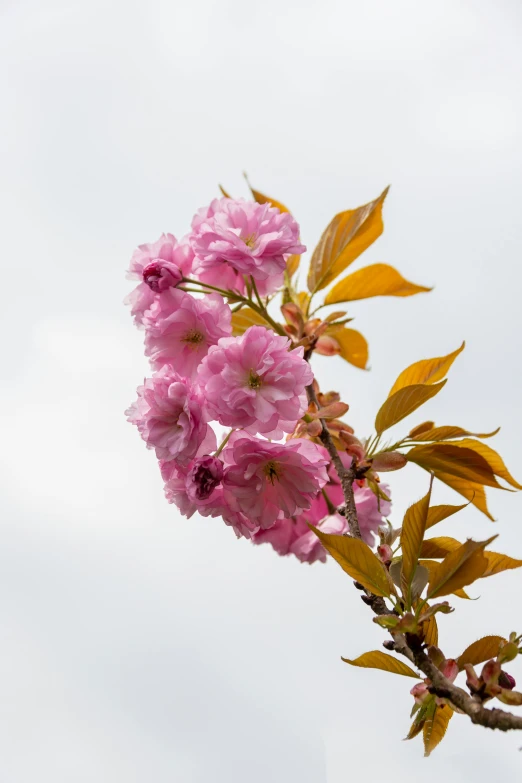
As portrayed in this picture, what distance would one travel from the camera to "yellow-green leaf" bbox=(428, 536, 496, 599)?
2.21 ft

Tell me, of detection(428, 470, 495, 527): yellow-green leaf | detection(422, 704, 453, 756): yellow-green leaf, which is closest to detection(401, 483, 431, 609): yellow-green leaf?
detection(422, 704, 453, 756): yellow-green leaf

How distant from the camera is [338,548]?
0.74 meters

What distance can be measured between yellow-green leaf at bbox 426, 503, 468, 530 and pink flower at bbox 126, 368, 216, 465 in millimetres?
291

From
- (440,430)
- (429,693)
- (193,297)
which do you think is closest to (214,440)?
(193,297)

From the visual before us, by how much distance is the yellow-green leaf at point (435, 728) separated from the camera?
0.74 metres

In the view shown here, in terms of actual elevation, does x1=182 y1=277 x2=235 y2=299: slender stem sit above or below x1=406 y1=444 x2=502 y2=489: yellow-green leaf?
above

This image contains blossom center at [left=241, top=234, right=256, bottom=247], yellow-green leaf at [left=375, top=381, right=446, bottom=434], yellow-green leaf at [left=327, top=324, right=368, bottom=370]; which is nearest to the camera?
yellow-green leaf at [left=375, top=381, right=446, bottom=434]

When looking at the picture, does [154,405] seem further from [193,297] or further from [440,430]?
[440,430]

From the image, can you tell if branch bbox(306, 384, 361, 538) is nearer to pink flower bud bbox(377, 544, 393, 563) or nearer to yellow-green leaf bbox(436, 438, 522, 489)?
pink flower bud bbox(377, 544, 393, 563)

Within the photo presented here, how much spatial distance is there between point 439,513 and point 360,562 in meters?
0.15

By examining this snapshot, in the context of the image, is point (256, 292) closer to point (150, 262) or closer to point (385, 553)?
point (150, 262)

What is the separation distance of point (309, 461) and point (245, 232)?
347 millimetres

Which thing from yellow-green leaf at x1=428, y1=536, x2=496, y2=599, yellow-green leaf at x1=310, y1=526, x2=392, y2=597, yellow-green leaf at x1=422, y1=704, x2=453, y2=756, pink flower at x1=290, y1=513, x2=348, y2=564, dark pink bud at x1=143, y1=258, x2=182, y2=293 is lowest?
yellow-green leaf at x1=422, y1=704, x2=453, y2=756

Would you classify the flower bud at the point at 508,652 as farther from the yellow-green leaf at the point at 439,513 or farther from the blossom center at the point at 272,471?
the blossom center at the point at 272,471
